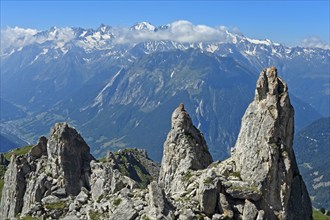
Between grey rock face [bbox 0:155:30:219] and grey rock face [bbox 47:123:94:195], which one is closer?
grey rock face [bbox 47:123:94:195]

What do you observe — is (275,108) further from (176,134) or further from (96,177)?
(96,177)

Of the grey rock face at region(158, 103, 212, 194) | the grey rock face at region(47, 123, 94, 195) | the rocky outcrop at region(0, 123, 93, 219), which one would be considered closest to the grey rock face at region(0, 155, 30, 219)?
the rocky outcrop at region(0, 123, 93, 219)

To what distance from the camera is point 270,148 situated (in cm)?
5778

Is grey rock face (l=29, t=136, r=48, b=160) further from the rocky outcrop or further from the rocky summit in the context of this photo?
the rocky summit

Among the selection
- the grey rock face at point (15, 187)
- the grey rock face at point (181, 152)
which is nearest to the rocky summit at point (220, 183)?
the grey rock face at point (181, 152)

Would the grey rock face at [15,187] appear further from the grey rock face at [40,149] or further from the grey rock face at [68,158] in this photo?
the grey rock face at [68,158]

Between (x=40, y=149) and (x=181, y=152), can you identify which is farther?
(x=40, y=149)

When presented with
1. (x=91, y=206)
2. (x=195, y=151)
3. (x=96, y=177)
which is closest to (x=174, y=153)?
(x=195, y=151)

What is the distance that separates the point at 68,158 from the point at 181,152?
1026 inches

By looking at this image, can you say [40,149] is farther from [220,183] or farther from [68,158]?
[220,183]

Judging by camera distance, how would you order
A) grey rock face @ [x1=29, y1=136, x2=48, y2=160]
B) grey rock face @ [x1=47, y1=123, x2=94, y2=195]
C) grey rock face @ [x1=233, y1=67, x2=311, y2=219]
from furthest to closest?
grey rock face @ [x1=29, y1=136, x2=48, y2=160]
grey rock face @ [x1=47, y1=123, x2=94, y2=195]
grey rock face @ [x1=233, y1=67, x2=311, y2=219]

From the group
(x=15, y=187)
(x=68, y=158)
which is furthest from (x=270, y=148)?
(x=15, y=187)

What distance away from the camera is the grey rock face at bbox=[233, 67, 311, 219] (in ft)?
182

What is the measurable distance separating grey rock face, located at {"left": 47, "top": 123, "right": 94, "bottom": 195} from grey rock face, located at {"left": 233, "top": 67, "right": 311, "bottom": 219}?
1364 inches
